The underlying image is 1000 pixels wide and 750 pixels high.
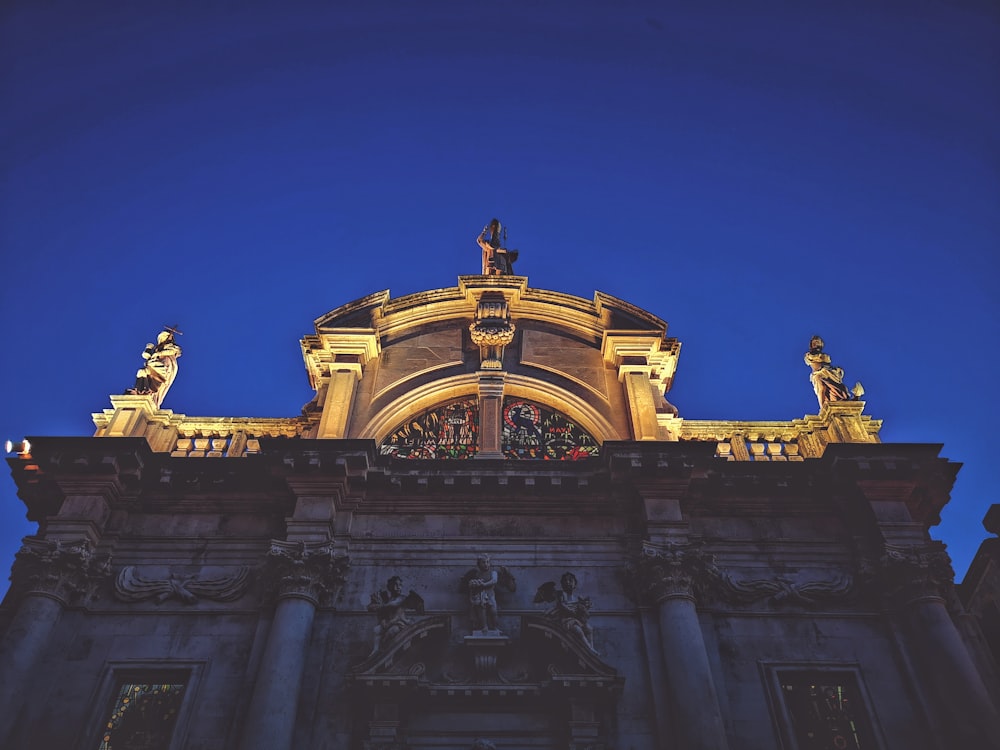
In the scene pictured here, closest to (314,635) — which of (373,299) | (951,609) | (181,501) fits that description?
(181,501)

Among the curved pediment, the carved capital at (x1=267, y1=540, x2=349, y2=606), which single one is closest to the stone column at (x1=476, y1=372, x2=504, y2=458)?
the curved pediment

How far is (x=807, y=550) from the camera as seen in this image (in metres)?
15.3

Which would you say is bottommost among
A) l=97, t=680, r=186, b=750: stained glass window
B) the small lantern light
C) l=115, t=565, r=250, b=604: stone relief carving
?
l=97, t=680, r=186, b=750: stained glass window

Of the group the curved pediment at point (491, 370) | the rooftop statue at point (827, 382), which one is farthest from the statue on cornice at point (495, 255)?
the rooftop statue at point (827, 382)

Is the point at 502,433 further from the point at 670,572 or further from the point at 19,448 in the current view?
the point at 19,448

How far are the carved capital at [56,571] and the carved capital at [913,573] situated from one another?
562 inches

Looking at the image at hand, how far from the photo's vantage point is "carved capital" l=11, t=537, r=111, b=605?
13891mm

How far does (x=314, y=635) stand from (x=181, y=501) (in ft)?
13.7

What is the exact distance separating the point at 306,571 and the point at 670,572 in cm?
642

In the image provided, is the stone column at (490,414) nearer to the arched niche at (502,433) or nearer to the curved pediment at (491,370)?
the curved pediment at (491,370)

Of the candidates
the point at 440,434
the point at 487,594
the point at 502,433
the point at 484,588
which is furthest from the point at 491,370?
the point at 487,594

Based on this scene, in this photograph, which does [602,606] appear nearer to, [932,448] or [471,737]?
[471,737]

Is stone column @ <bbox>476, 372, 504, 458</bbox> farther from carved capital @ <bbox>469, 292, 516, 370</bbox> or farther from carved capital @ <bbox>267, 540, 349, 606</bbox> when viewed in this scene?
carved capital @ <bbox>267, 540, 349, 606</bbox>

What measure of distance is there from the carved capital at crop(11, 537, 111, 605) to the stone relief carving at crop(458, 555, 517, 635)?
6.71 m
